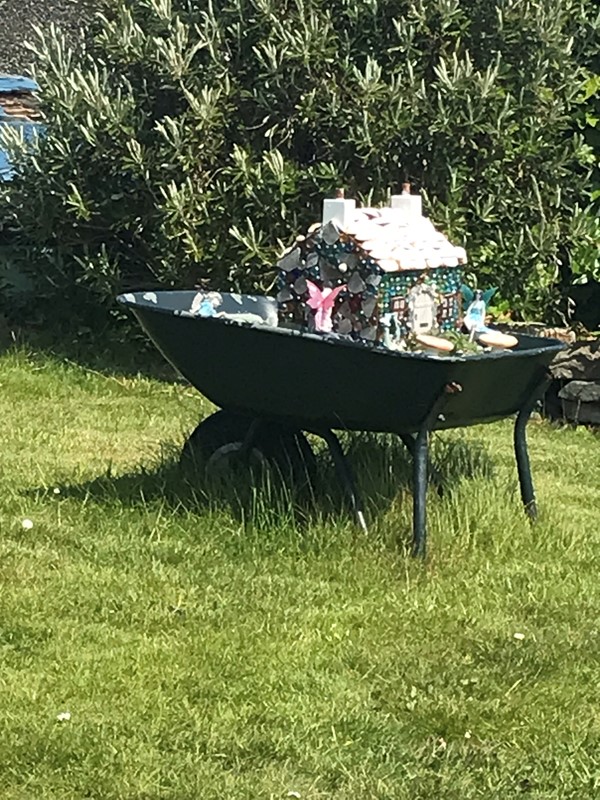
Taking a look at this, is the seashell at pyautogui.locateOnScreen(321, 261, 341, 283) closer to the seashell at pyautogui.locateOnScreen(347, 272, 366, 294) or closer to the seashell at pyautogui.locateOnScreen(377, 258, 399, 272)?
the seashell at pyautogui.locateOnScreen(347, 272, 366, 294)

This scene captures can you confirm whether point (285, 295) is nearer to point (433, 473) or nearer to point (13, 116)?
point (433, 473)

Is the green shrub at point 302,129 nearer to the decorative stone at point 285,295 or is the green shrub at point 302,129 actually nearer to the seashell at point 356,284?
the decorative stone at point 285,295

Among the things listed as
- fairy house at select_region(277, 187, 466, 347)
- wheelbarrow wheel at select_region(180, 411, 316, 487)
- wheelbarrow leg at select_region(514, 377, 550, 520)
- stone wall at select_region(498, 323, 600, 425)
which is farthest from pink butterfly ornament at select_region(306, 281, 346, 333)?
stone wall at select_region(498, 323, 600, 425)

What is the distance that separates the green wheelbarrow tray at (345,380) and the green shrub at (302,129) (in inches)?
130

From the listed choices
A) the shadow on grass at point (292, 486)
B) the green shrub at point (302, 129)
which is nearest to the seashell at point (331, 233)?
the shadow on grass at point (292, 486)

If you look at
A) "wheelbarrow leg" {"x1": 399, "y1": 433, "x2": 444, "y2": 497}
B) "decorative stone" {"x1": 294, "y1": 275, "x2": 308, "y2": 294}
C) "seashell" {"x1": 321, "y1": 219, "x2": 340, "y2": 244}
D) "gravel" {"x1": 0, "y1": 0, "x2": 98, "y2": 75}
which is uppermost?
"gravel" {"x1": 0, "y1": 0, "x2": 98, "y2": 75}

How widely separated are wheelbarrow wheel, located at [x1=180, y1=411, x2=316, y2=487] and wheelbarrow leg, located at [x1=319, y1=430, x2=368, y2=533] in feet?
1.02

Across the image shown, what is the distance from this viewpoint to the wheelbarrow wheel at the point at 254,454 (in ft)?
18.8

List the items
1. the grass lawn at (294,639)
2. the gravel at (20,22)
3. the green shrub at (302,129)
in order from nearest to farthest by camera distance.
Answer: the grass lawn at (294,639), the green shrub at (302,129), the gravel at (20,22)

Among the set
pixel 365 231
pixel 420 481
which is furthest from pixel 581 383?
pixel 420 481

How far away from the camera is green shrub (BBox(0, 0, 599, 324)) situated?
8688 mm

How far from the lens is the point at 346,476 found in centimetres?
536

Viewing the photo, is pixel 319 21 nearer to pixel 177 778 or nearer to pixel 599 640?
pixel 599 640

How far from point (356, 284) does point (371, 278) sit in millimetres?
77
